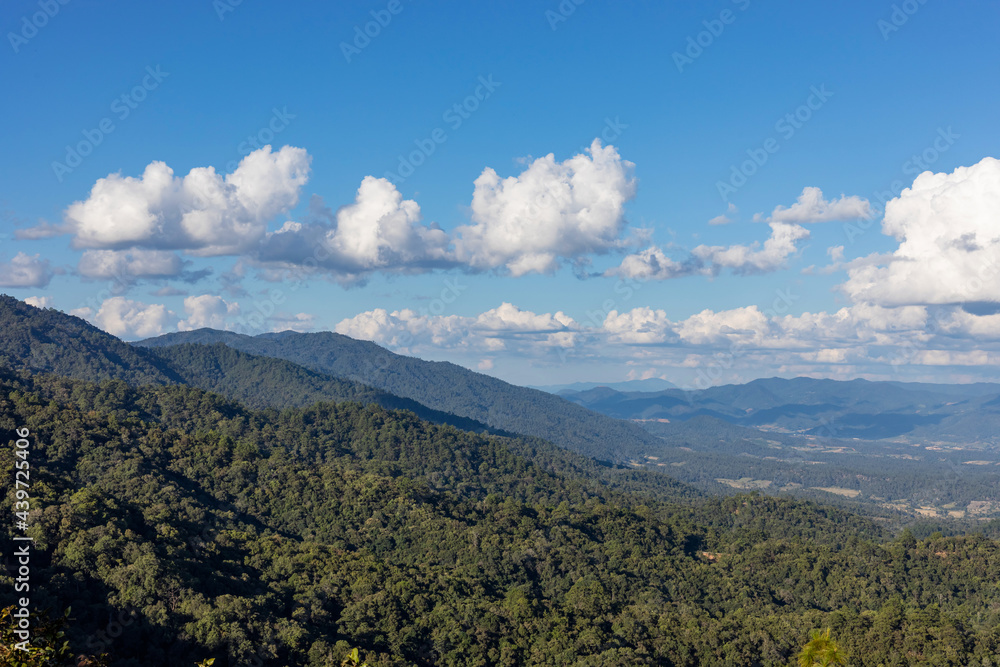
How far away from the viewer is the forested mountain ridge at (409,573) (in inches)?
2537

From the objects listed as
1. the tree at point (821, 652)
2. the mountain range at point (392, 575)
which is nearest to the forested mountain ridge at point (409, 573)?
the mountain range at point (392, 575)

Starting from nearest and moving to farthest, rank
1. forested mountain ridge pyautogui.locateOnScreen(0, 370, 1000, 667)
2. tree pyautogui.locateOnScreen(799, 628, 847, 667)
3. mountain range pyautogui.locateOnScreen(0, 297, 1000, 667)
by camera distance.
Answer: tree pyautogui.locateOnScreen(799, 628, 847, 667), mountain range pyautogui.locateOnScreen(0, 297, 1000, 667), forested mountain ridge pyautogui.locateOnScreen(0, 370, 1000, 667)

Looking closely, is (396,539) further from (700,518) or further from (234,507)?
(700,518)

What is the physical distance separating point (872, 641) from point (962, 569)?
230ft

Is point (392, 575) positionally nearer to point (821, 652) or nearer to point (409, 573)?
point (409, 573)

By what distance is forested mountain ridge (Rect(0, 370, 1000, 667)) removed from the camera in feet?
211

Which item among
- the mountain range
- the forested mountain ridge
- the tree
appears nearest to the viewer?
the tree

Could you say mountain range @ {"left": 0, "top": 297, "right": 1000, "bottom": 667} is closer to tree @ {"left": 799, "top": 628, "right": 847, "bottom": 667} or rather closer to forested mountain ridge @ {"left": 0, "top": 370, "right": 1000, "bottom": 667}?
forested mountain ridge @ {"left": 0, "top": 370, "right": 1000, "bottom": 667}

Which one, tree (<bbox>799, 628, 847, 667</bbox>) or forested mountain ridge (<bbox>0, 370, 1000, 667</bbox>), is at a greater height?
tree (<bbox>799, 628, 847, 667</bbox>)

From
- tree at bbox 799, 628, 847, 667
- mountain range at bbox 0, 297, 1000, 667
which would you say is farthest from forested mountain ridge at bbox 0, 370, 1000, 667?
tree at bbox 799, 628, 847, 667

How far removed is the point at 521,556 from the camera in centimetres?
11900

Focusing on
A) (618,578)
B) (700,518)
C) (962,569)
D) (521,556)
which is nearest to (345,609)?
(521,556)

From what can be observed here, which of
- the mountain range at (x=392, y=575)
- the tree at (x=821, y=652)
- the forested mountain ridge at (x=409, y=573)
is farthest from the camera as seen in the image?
the forested mountain ridge at (x=409, y=573)

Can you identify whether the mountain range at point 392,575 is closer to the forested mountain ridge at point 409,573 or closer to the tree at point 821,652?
the forested mountain ridge at point 409,573
